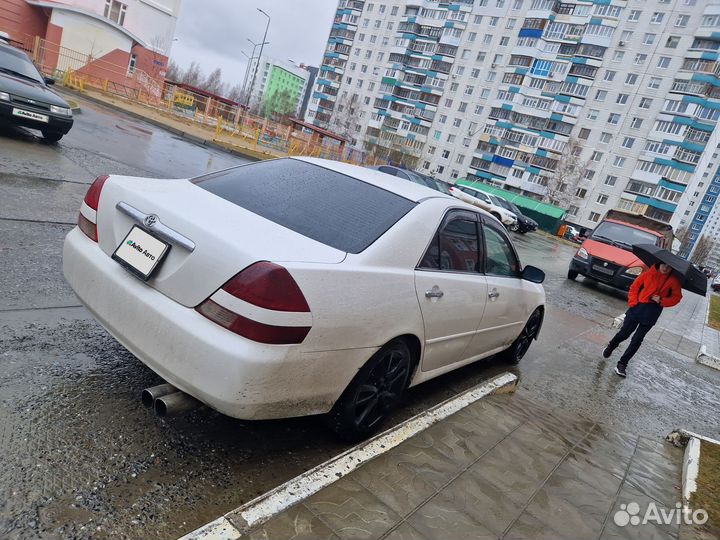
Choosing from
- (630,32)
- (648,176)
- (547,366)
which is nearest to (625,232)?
(547,366)

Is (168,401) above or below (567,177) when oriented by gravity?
below

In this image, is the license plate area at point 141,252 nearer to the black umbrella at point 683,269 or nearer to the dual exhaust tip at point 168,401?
the dual exhaust tip at point 168,401

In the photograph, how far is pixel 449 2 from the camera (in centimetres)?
7462

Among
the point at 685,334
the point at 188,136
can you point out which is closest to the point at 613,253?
the point at 685,334

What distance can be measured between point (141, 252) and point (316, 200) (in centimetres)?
106

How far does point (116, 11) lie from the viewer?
41125 millimetres

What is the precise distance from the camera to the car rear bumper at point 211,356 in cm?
216

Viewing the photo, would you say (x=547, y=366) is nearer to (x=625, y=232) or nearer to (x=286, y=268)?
(x=286, y=268)

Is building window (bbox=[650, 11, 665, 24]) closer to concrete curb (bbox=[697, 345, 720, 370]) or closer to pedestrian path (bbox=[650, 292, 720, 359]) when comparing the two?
pedestrian path (bbox=[650, 292, 720, 359])

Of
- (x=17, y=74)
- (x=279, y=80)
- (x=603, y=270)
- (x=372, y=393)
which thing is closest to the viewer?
(x=372, y=393)

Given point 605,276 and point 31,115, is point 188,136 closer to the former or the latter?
point 31,115

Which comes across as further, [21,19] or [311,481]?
[21,19]

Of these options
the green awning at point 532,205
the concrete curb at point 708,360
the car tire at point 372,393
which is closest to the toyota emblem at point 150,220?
the car tire at point 372,393

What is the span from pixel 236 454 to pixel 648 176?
224 ft
